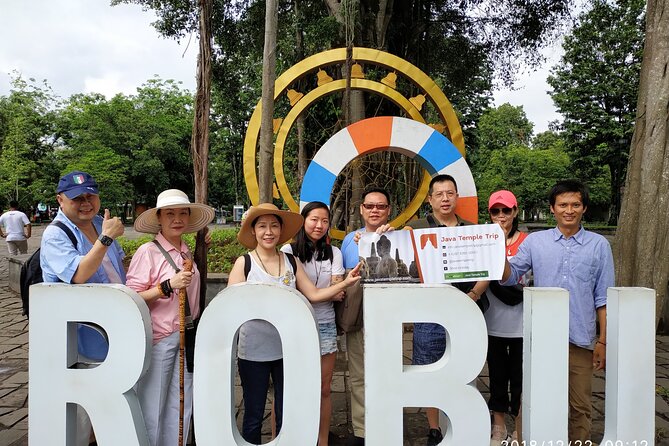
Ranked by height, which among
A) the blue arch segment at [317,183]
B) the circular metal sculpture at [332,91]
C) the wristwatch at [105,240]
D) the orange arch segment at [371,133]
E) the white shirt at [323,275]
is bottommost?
the white shirt at [323,275]

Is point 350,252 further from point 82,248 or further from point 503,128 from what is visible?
point 503,128

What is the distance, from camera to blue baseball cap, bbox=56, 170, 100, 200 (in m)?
2.13

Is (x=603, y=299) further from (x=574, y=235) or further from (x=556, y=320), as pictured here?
(x=556, y=320)

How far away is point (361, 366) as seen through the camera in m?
2.63

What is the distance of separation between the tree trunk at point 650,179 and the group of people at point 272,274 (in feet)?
7.22

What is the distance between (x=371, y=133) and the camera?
4215mm

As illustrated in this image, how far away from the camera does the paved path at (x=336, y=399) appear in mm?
2877

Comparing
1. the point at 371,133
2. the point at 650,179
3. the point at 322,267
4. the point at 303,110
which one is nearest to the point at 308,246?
the point at 322,267

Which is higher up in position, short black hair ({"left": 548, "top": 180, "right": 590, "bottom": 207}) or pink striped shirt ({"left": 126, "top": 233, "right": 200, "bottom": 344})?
short black hair ({"left": 548, "top": 180, "right": 590, "bottom": 207})

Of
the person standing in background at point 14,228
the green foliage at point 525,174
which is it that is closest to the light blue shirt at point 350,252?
the person standing in background at point 14,228

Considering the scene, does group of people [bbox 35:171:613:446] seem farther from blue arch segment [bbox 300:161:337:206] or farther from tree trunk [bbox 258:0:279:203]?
blue arch segment [bbox 300:161:337:206]

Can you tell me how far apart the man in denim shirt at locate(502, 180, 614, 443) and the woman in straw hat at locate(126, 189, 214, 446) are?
5.48 ft

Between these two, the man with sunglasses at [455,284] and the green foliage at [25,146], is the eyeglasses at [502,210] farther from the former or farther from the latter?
the green foliage at [25,146]

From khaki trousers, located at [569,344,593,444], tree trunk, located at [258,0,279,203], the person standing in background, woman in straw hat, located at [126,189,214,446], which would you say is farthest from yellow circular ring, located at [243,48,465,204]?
the person standing in background
